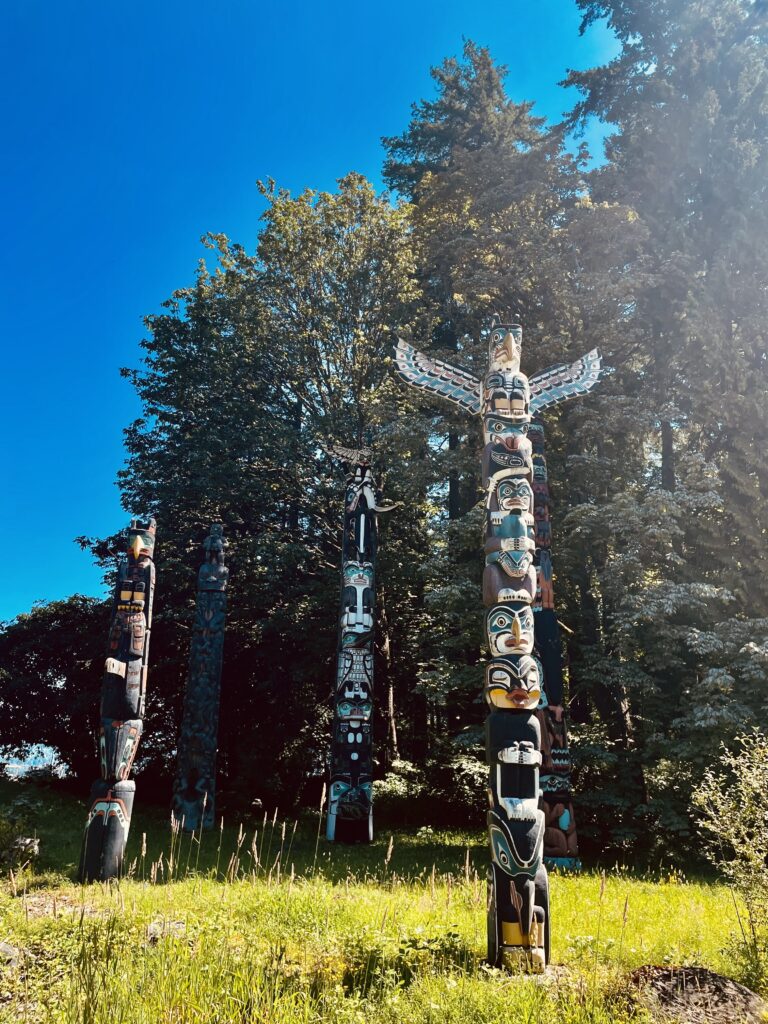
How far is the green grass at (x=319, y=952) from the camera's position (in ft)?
12.6

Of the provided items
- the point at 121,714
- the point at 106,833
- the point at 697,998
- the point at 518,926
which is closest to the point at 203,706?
the point at 121,714

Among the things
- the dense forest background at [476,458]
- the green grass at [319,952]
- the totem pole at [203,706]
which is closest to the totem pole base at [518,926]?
the green grass at [319,952]

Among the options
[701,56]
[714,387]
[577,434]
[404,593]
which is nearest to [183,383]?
[404,593]

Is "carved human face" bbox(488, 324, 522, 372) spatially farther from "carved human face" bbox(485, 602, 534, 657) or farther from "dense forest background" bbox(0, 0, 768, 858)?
"dense forest background" bbox(0, 0, 768, 858)

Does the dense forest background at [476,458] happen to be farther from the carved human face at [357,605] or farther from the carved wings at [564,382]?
the carved wings at [564,382]

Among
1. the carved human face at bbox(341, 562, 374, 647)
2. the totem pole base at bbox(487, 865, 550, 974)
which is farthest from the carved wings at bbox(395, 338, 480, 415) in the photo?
the totem pole base at bbox(487, 865, 550, 974)

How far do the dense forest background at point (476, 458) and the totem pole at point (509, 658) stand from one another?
5624mm

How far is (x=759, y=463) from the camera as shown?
522 inches

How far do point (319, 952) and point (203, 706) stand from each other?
8.55 metres

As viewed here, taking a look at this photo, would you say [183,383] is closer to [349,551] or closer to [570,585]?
[349,551]

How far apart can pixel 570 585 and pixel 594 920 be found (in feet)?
34.1

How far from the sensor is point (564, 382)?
32.8 feet

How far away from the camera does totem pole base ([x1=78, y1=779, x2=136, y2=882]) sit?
24.7ft

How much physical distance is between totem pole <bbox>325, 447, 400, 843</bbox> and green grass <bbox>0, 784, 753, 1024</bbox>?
10.7 feet
